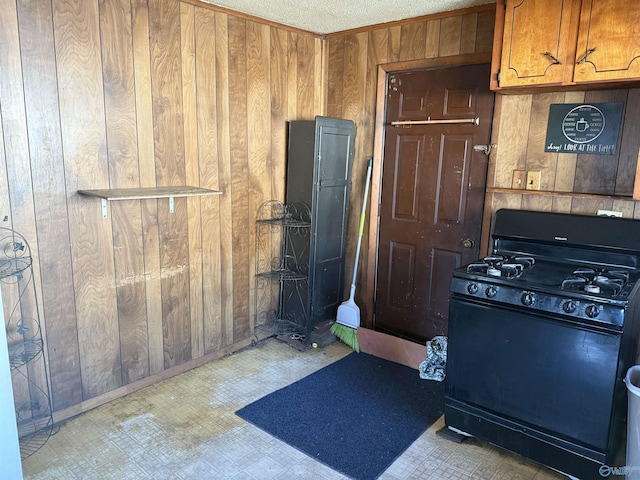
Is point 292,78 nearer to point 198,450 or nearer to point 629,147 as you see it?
point 629,147

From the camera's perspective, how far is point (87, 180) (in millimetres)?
2418

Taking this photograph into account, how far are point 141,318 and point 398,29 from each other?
247cm

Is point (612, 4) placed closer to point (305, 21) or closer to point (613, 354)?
point (613, 354)

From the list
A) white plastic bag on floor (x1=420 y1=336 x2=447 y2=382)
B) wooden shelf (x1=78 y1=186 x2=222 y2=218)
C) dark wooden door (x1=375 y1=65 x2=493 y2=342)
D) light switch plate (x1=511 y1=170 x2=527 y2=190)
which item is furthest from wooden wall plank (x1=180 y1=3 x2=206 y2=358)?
light switch plate (x1=511 y1=170 x2=527 y2=190)

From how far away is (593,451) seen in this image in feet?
6.37

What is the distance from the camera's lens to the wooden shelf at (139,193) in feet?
7.61

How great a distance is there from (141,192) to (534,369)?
6.87ft

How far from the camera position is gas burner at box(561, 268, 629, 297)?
1.94 meters

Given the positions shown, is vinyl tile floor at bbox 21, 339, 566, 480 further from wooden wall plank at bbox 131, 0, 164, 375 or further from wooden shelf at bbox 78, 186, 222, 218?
wooden shelf at bbox 78, 186, 222, 218

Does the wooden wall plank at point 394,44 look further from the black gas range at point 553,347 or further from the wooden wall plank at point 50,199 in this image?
the wooden wall plank at point 50,199

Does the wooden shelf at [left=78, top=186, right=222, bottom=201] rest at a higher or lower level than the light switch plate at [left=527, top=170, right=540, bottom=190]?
lower

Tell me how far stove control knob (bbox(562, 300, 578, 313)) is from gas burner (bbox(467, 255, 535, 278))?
0.90 ft

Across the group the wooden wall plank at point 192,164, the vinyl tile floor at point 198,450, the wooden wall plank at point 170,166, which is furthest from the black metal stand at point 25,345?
the wooden wall plank at point 192,164

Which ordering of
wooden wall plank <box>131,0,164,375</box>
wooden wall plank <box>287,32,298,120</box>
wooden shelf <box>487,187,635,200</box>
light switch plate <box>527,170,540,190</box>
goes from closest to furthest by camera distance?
wooden shelf <box>487,187,635,200</box> → wooden wall plank <box>131,0,164,375</box> → light switch plate <box>527,170,540,190</box> → wooden wall plank <box>287,32,298,120</box>
